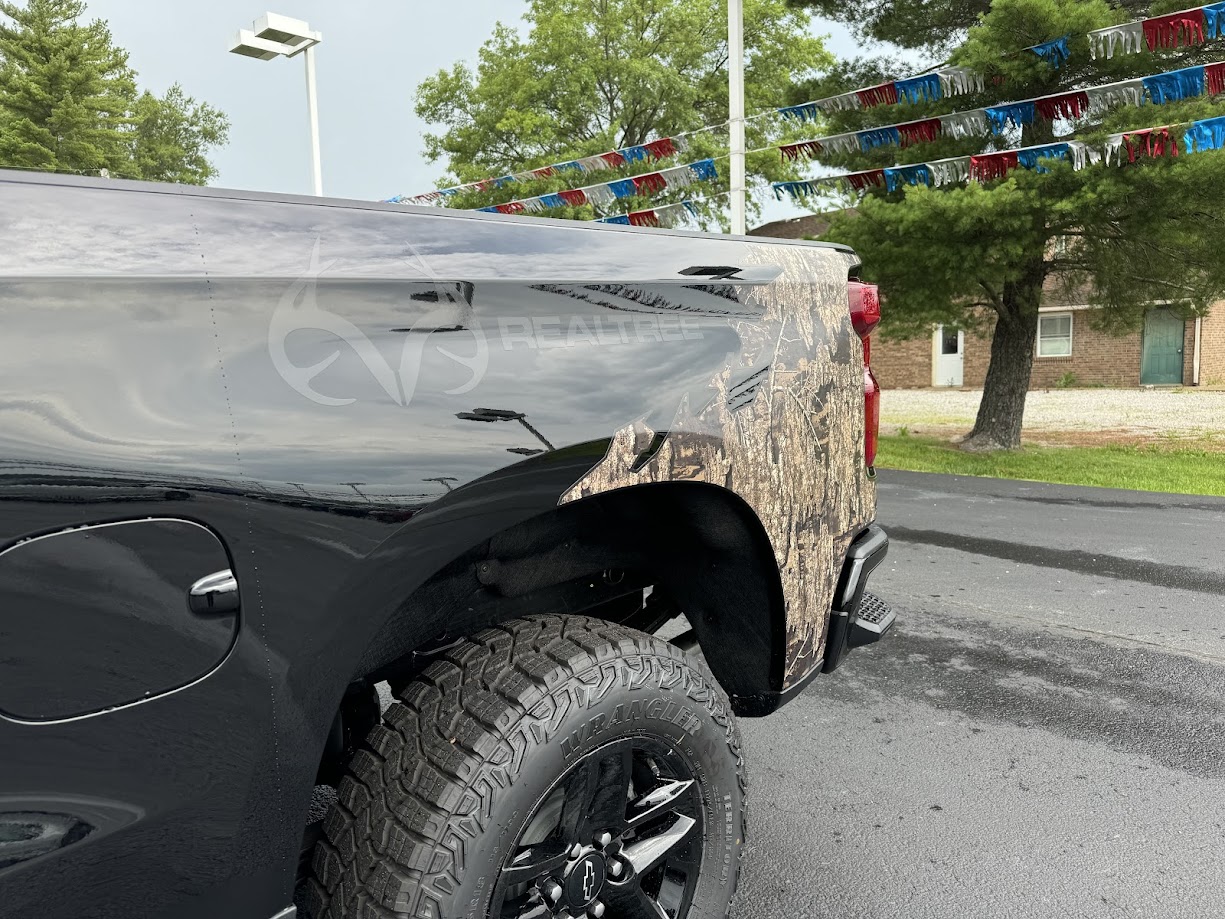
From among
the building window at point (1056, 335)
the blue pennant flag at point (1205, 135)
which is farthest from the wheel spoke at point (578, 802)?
the building window at point (1056, 335)

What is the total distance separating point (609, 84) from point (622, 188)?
683 centimetres

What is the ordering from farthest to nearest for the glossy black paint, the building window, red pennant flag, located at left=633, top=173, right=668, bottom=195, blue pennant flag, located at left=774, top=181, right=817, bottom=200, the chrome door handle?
the building window
red pennant flag, located at left=633, top=173, right=668, bottom=195
blue pennant flag, located at left=774, top=181, right=817, bottom=200
the chrome door handle
the glossy black paint

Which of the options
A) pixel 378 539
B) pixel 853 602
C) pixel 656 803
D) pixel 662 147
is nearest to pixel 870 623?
pixel 853 602

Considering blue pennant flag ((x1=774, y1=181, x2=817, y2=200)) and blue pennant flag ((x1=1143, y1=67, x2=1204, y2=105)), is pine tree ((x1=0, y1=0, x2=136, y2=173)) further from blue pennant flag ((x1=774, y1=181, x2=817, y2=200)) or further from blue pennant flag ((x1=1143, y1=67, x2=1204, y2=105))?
blue pennant flag ((x1=1143, y1=67, x2=1204, y2=105))

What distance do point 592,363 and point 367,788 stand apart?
0.81m

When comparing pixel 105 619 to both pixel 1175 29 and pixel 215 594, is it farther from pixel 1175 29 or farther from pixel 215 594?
pixel 1175 29

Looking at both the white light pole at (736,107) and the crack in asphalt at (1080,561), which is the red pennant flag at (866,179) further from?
the crack in asphalt at (1080,561)

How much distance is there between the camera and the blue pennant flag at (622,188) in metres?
11.8

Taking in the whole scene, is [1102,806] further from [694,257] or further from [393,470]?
[393,470]

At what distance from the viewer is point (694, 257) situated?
178 cm

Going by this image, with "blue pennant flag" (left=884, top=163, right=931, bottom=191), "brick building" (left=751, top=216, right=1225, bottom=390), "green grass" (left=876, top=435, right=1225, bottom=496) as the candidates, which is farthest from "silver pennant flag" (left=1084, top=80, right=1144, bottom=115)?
"brick building" (left=751, top=216, right=1225, bottom=390)

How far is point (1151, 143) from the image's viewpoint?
8.11m

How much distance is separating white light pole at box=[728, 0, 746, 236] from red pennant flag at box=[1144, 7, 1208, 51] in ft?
12.8

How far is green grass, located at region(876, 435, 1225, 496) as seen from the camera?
919cm
